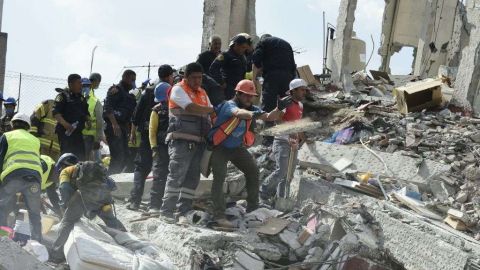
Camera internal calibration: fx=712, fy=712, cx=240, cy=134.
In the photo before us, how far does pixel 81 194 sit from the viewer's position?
271 inches

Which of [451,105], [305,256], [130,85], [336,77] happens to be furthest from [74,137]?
[336,77]

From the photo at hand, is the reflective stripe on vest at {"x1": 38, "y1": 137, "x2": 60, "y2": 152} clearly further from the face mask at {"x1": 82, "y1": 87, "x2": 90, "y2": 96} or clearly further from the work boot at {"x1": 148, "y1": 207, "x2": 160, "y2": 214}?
the work boot at {"x1": 148, "y1": 207, "x2": 160, "y2": 214}

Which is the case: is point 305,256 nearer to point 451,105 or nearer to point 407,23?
point 451,105

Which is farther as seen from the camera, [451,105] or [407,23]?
[407,23]

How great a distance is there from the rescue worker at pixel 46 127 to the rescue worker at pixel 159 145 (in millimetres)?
2168

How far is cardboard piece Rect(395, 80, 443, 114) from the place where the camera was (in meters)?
10.5

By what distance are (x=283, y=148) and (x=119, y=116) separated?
9.46ft

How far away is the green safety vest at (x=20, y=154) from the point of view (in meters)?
6.87

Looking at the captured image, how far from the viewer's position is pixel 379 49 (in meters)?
24.5

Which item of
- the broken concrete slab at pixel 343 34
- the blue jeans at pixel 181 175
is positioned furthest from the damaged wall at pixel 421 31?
the blue jeans at pixel 181 175

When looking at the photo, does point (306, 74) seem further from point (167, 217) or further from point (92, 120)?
point (167, 217)

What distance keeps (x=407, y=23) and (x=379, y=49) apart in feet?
5.21

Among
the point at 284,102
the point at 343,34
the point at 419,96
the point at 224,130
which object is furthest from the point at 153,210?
the point at 343,34

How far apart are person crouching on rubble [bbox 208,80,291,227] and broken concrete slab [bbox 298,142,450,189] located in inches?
56.6
